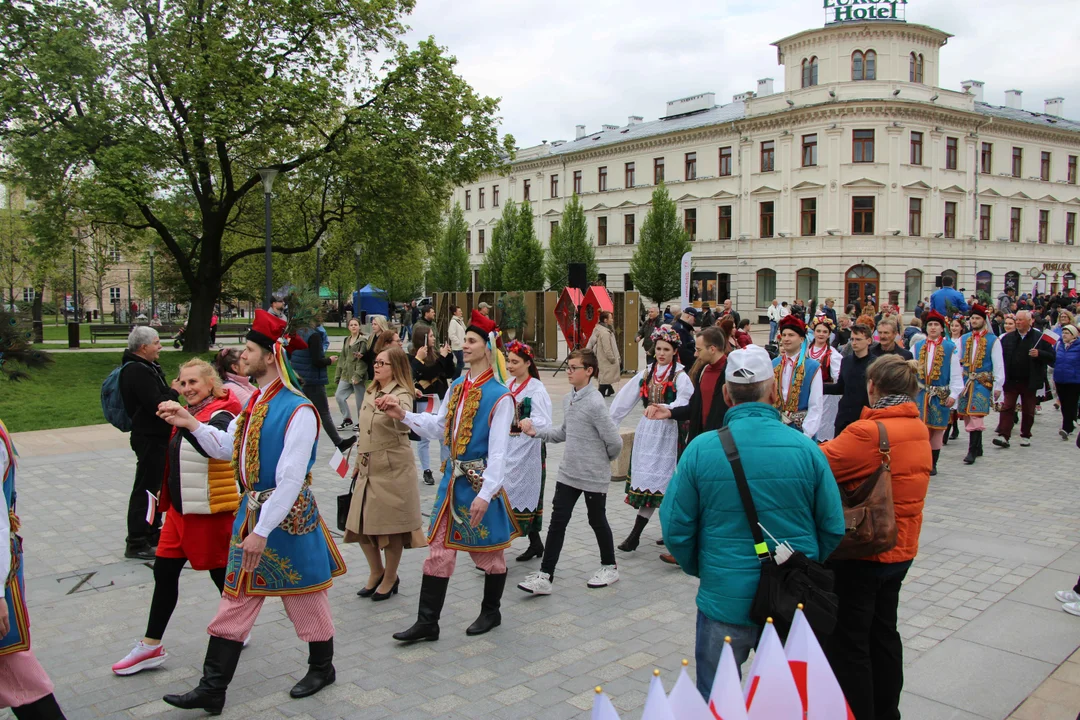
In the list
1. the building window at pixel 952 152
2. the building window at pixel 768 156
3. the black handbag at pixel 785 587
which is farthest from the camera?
the building window at pixel 768 156

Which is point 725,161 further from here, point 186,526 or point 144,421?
point 186,526

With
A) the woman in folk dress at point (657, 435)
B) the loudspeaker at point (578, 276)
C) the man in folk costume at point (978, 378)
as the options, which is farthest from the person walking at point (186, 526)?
the loudspeaker at point (578, 276)

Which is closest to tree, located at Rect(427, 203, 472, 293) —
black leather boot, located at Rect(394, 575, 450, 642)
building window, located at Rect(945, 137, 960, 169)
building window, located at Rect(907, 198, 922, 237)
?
Answer: building window, located at Rect(907, 198, 922, 237)

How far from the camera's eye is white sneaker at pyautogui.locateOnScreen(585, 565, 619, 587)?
607cm

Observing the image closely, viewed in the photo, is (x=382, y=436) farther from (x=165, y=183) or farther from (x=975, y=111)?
(x=975, y=111)

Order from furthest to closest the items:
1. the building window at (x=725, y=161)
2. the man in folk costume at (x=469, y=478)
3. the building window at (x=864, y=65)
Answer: the building window at (x=725, y=161)
the building window at (x=864, y=65)
the man in folk costume at (x=469, y=478)

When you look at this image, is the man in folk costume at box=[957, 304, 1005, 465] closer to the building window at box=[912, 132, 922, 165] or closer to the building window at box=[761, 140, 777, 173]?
the building window at box=[912, 132, 922, 165]

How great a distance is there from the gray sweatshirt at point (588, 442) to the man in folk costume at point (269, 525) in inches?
84.3

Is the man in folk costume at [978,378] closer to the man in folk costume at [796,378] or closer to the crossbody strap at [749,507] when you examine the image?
the man in folk costume at [796,378]

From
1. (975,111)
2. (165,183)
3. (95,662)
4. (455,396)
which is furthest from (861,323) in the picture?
(975,111)

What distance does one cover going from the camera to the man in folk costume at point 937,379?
970 centimetres

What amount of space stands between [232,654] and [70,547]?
3.82 meters

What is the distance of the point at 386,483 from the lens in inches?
220

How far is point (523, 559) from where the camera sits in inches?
264
